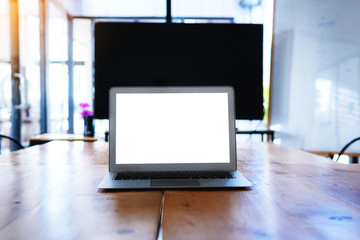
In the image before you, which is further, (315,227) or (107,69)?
(107,69)

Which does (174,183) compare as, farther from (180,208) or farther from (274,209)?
(274,209)

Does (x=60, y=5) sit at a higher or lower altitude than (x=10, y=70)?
higher

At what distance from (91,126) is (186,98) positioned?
2171mm

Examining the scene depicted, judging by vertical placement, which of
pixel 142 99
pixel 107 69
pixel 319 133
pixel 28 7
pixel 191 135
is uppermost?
pixel 28 7

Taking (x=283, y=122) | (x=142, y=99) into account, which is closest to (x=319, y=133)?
(x=283, y=122)

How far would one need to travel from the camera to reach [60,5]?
4.03 m

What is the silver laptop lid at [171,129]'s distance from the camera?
0.88 metres

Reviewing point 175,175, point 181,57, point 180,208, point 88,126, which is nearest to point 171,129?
point 175,175

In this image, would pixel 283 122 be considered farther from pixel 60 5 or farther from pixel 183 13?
pixel 60 5

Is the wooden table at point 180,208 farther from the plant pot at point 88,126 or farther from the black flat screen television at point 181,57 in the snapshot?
Answer: the plant pot at point 88,126

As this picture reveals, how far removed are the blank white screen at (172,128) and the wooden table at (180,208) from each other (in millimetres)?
138

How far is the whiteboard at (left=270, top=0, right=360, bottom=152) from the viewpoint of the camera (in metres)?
2.53

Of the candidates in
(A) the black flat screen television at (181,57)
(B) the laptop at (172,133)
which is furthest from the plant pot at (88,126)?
(B) the laptop at (172,133)

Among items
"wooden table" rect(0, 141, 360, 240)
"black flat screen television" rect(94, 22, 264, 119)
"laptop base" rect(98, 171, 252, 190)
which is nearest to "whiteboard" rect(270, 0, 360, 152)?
"black flat screen television" rect(94, 22, 264, 119)
